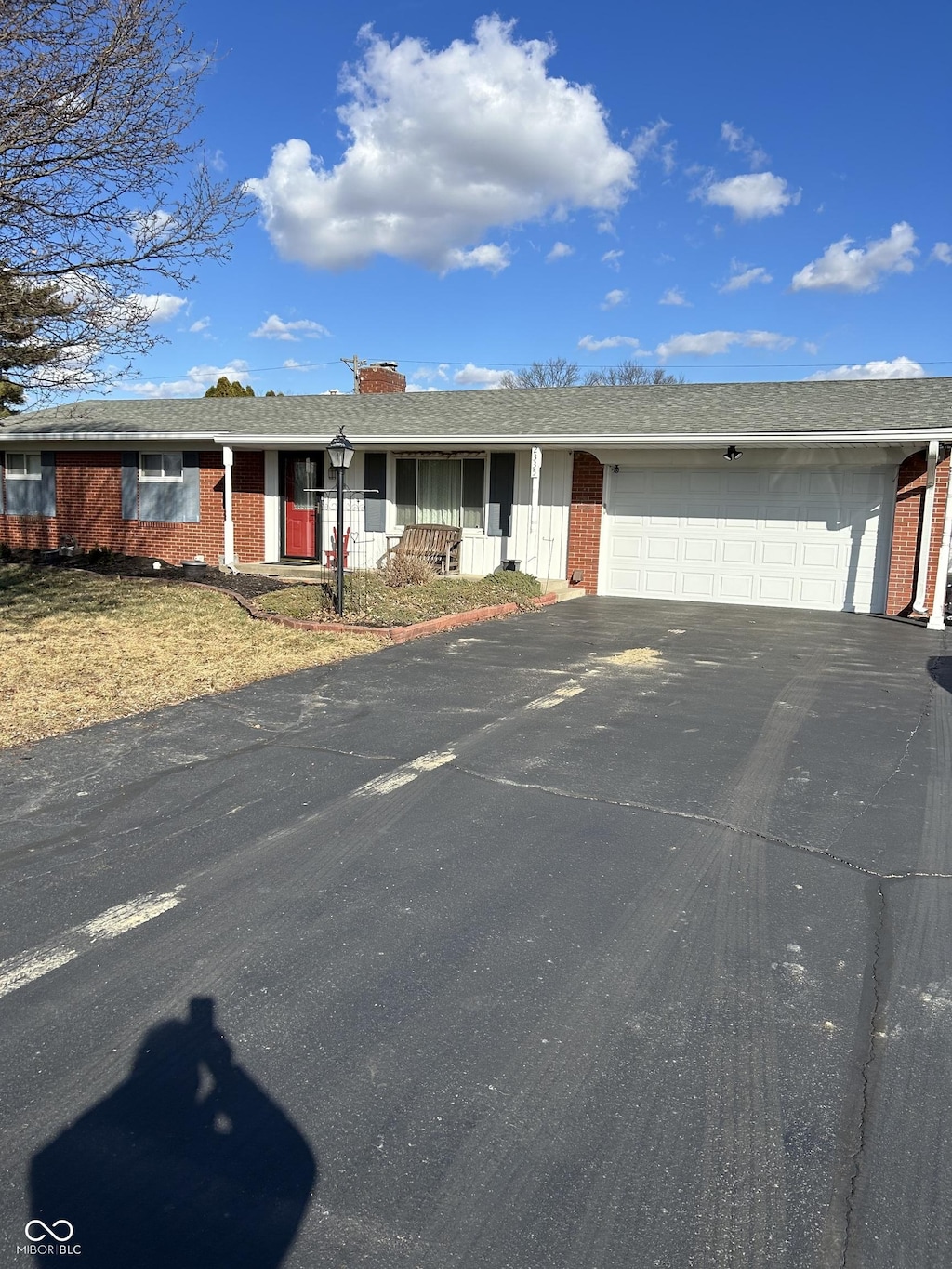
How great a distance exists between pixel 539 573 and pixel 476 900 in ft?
41.6

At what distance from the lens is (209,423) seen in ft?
60.6

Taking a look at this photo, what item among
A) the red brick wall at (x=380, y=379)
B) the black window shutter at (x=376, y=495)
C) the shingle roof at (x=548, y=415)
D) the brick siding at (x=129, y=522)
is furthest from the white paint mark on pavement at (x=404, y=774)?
the red brick wall at (x=380, y=379)

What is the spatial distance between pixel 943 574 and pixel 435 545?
834 centimetres

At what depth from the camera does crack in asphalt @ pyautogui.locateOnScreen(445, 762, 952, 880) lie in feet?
13.5

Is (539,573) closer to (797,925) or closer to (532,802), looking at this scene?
(532,802)

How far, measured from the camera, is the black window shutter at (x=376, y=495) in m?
17.1

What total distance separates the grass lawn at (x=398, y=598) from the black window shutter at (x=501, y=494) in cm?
162

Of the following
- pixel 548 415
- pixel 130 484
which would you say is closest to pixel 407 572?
pixel 548 415

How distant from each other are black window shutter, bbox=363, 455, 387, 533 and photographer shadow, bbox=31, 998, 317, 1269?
1494cm

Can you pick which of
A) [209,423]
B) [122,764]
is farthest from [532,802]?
[209,423]

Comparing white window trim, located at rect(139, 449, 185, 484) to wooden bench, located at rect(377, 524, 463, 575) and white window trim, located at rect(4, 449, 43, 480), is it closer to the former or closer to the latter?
white window trim, located at rect(4, 449, 43, 480)

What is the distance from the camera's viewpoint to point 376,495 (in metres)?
17.1

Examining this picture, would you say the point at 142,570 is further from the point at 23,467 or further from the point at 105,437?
the point at 23,467

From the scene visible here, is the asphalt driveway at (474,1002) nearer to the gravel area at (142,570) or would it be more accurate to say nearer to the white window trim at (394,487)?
the gravel area at (142,570)
